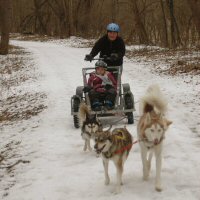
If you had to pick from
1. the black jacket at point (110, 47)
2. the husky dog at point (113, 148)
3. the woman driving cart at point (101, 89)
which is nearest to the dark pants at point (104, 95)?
the woman driving cart at point (101, 89)

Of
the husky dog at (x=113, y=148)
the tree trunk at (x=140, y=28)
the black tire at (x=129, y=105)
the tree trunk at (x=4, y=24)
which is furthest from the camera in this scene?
the tree trunk at (x=140, y=28)

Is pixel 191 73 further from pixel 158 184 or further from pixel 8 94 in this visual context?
pixel 158 184

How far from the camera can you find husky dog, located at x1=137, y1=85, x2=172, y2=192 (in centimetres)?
459

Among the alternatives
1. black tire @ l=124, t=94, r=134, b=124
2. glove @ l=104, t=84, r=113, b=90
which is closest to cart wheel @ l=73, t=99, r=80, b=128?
glove @ l=104, t=84, r=113, b=90

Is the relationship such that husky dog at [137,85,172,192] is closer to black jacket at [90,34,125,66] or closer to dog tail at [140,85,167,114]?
dog tail at [140,85,167,114]

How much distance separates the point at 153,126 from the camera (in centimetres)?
455

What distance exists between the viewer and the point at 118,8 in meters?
36.1

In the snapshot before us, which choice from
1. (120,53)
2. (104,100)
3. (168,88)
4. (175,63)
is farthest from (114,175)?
(175,63)

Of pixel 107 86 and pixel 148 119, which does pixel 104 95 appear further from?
pixel 148 119

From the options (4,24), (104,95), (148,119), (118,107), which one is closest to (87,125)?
(104,95)

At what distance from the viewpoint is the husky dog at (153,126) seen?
459cm

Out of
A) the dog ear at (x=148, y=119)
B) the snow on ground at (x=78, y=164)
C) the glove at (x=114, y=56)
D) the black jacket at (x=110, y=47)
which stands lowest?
the snow on ground at (x=78, y=164)

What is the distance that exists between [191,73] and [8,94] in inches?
253

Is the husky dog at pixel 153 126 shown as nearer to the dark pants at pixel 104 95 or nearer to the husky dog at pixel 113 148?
the husky dog at pixel 113 148
